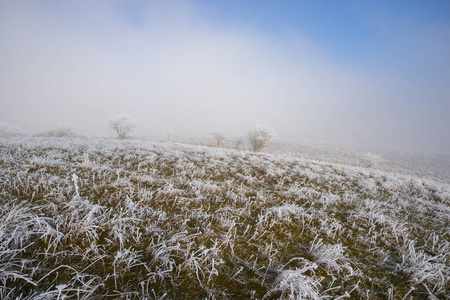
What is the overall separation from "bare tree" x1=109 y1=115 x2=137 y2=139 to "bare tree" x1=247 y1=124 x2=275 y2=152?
90.7 ft

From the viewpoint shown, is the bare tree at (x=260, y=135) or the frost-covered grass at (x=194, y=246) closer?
the frost-covered grass at (x=194, y=246)

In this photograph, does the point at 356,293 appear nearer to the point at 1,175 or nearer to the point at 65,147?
the point at 1,175

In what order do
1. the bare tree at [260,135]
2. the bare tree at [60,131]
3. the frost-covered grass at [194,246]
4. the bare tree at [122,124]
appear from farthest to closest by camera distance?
the bare tree at [60,131] < the bare tree at [122,124] < the bare tree at [260,135] < the frost-covered grass at [194,246]

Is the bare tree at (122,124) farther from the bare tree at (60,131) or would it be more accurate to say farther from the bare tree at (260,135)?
the bare tree at (260,135)

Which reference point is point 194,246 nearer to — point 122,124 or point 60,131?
point 122,124

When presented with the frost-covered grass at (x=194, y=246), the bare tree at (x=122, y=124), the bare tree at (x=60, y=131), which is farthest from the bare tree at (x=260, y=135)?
the bare tree at (x=60, y=131)

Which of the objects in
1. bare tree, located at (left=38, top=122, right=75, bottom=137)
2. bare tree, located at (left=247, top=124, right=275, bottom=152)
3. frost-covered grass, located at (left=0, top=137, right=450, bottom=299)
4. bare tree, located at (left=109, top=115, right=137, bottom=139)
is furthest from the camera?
bare tree, located at (left=38, top=122, right=75, bottom=137)

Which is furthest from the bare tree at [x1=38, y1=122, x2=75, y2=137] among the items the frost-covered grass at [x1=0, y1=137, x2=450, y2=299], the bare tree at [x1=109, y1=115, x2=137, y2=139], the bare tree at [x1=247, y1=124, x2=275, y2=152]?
the frost-covered grass at [x1=0, y1=137, x2=450, y2=299]

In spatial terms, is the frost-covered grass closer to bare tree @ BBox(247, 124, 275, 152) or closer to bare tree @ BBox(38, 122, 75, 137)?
bare tree @ BBox(247, 124, 275, 152)

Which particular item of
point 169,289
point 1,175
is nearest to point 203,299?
point 169,289

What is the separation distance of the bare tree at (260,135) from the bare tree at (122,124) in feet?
90.7

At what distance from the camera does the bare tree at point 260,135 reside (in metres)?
32.3

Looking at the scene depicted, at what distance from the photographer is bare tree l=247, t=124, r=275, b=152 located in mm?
32312

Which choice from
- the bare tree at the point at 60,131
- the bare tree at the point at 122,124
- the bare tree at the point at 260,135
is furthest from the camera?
the bare tree at the point at 60,131
